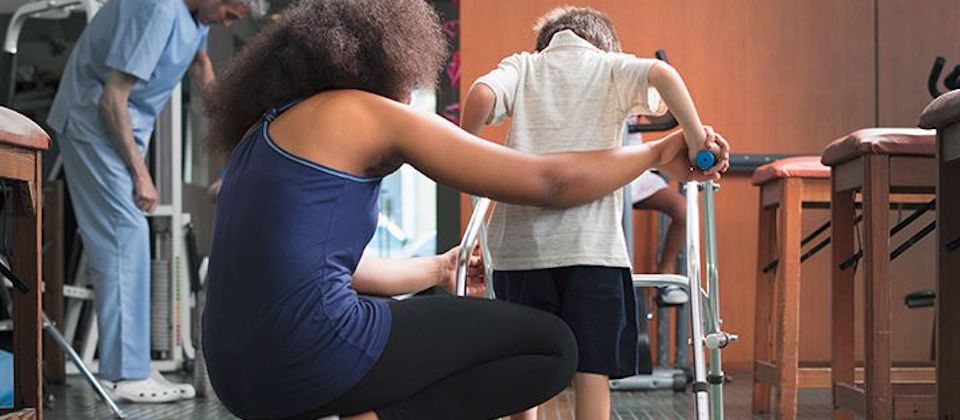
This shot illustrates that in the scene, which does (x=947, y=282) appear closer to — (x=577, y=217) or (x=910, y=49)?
(x=577, y=217)

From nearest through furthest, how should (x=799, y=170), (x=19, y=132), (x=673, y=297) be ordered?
1. (x=19, y=132)
2. (x=799, y=170)
3. (x=673, y=297)

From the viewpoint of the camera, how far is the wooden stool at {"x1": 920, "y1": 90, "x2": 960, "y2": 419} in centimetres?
223

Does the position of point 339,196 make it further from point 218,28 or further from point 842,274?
point 218,28

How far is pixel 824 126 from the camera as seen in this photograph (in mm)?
5090

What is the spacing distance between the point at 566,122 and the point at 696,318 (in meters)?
0.68

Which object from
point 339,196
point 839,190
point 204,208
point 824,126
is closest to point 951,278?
point 839,190

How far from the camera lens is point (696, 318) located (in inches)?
82.8

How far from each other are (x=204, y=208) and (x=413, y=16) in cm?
439

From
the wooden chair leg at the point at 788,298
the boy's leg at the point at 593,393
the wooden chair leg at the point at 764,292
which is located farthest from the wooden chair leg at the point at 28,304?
the wooden chair leg at the point at 764,292

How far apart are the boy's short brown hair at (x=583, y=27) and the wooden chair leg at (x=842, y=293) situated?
680 millimetres

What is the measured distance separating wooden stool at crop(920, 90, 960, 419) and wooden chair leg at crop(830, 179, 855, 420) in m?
0.86

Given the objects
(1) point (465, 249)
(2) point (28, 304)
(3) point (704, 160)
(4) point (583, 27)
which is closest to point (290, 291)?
(1) point (465, 249)

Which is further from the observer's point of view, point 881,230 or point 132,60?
point 132,60

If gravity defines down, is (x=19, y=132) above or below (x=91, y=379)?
above
